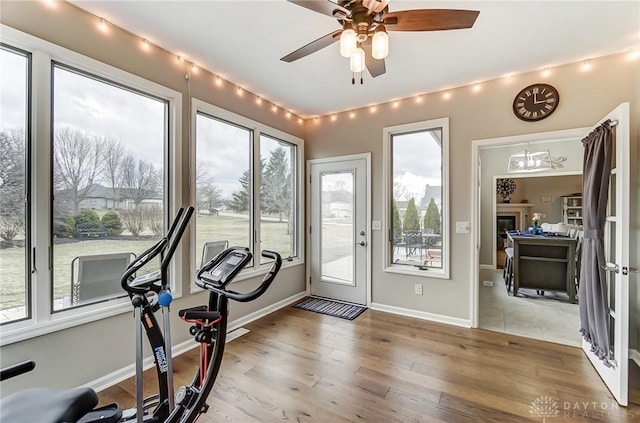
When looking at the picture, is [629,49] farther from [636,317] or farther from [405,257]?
[405,257]

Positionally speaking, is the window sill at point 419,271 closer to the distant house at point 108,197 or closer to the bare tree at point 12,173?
the distant house at point 108,197

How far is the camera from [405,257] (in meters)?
3.90

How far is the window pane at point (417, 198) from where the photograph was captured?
3701 mm

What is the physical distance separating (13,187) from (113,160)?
657 mm

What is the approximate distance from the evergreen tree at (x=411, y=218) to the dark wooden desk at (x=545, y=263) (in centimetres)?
208

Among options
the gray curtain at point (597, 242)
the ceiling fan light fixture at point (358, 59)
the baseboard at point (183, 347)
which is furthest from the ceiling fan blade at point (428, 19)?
the baseboard at point (183, 347)

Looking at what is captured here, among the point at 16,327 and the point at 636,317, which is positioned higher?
the point at 16,327

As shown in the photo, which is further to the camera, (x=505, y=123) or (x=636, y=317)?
(x=505, y=123)

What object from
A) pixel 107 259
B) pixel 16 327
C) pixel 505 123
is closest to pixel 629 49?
pixel 505 123

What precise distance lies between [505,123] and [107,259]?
13.7 ft

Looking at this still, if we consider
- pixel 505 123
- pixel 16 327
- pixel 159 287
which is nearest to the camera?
pixel 159 287

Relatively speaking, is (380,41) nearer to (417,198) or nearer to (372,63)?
(372,63)

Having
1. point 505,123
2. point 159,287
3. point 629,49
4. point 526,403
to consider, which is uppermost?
point 629,49

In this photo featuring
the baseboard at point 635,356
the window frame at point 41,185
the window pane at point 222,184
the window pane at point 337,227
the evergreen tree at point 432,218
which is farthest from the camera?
the window pane at point 337,227
